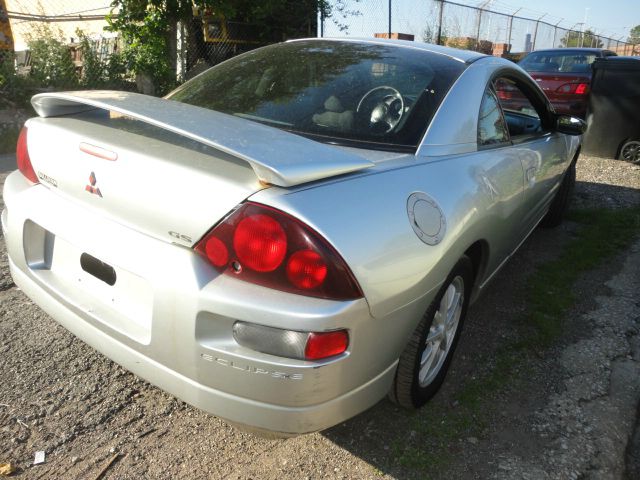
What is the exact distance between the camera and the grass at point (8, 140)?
282 inches

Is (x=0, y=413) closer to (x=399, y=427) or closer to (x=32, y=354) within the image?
(x=32, y=354)

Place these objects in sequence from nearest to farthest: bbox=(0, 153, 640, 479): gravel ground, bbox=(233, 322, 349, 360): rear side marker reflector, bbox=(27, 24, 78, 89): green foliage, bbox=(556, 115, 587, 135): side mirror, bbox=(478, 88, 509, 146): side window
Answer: bbox=(233, 322, 349, 360): rear side marker reflector, bbox=(0, 153, 640, 479): gravel ground, bbox=(478, 88, 509, 146): side window, bbox=(556, 115, 587, 135): side mirror, bbox=(27, 24, 78, 89): green foliage

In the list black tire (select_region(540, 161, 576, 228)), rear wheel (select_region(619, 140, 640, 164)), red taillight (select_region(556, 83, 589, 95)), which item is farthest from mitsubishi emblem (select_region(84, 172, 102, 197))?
red taillight (select_region(556, 83, 589, 95))

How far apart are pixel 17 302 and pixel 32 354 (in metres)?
0.60

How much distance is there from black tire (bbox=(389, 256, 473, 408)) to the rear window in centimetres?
821

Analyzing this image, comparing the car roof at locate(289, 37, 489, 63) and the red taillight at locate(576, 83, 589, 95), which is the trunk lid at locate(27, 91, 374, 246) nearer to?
the car roof at locate(289, 37, 489, 63)

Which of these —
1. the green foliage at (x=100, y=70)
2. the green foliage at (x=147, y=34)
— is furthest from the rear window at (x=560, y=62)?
the green foliage at (x=100, y=70)

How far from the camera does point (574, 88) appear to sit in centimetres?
879

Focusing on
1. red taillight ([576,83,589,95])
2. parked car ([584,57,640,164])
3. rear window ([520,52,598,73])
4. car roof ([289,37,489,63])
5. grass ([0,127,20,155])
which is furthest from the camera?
rear window ([520,52,598,73])

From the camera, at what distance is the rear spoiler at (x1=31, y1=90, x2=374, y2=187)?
63.1 inches

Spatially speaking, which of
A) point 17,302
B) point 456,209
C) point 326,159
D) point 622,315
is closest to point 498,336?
point 622,315

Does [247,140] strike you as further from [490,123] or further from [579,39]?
[579,39]

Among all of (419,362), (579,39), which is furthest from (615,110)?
(579,39)

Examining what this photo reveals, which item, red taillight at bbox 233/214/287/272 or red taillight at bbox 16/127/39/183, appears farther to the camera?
red taillight at bbox 16/127/39/183
